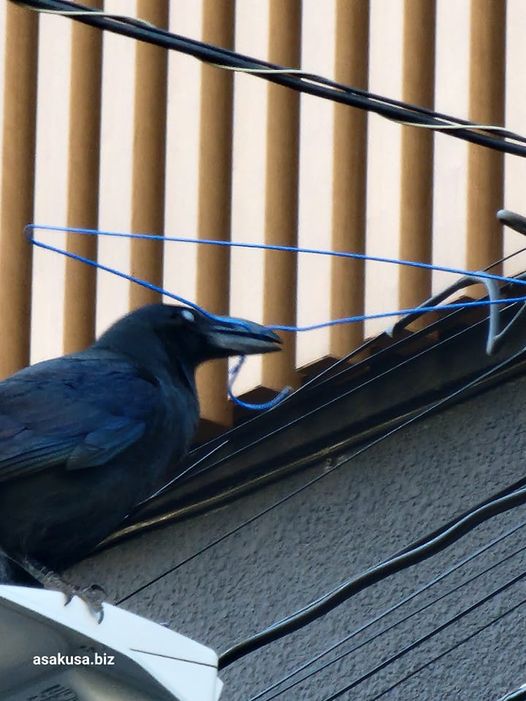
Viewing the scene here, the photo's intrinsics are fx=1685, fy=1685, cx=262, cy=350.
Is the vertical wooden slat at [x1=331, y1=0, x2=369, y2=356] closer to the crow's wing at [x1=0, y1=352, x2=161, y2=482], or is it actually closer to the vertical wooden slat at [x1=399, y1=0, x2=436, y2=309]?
the vertical wooden slat at [x1=399, y1=0, x2=436, y2=309]

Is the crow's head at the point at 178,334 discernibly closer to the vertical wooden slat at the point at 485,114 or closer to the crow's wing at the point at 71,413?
the crow's wing at the point at 71,413

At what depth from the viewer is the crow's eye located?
15.3ft

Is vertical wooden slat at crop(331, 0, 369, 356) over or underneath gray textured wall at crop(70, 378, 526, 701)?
over

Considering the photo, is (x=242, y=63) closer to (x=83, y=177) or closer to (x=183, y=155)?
(x=183, y=155)

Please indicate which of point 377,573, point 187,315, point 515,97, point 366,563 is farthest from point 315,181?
point 377,573

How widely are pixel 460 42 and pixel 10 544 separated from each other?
2.56 meters

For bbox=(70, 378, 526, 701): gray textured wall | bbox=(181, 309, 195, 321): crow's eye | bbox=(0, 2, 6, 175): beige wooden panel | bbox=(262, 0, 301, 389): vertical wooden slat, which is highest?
bbox=(0, 2, 6, 175): beige wooden panel

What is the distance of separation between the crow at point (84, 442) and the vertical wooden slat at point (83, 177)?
4.22 feet

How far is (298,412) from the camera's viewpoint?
533 cm

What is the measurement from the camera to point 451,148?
566cm

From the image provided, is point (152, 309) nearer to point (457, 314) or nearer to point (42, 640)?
point (457, 314)

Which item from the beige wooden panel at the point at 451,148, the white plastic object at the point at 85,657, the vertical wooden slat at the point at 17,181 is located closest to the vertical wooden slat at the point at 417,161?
the beige wooden panel at the point at 451,148

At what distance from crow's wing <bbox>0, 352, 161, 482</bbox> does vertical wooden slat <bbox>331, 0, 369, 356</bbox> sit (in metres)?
1.25

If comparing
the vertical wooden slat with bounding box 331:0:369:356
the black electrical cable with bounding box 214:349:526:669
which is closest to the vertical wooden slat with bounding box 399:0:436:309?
the vertical wooden slat with bounding box 331:0:369:356
